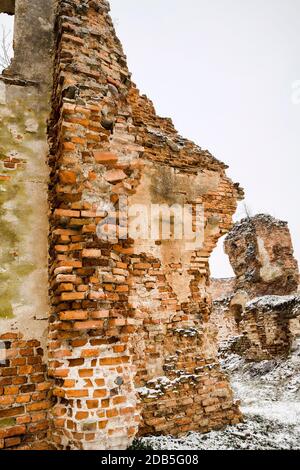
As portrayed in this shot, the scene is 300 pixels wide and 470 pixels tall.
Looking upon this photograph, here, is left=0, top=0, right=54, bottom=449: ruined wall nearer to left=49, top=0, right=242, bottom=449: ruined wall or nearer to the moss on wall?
the moss on wall

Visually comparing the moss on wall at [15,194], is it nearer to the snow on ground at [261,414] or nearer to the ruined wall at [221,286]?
the snow on ground at [261,414]

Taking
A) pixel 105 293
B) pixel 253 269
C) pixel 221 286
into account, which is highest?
pixel 221 286

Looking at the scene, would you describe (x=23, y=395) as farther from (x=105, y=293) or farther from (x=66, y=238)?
(x=66, y=238)

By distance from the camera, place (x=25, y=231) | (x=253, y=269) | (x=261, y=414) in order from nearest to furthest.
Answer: (x=25, y=231), (x=261, y=414), (x=253, y=269)

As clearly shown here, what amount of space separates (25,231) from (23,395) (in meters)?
1.36

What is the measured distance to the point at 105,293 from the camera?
271 cm

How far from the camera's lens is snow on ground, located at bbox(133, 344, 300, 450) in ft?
13.8

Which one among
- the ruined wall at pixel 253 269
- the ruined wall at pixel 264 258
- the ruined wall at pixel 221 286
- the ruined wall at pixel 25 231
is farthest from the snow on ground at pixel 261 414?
the ruined wall at pixel 221 286

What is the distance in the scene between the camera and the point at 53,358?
8.61 ft

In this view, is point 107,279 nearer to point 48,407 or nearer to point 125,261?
point 125,261

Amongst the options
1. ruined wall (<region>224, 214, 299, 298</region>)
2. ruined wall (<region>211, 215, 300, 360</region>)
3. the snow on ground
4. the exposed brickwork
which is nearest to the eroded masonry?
the exposed brickwork

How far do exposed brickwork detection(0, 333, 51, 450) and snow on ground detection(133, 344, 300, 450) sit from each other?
1.81 meters

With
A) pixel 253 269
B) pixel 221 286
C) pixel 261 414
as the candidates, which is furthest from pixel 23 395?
pixel 221 286

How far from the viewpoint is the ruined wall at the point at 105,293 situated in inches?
99.3
